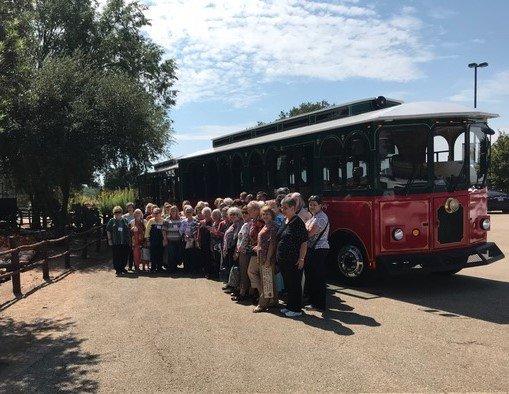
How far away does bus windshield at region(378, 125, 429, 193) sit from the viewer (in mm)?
8281

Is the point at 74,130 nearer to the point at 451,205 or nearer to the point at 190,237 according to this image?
the point at 190,237

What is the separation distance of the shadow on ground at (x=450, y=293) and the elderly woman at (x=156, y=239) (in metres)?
4.73

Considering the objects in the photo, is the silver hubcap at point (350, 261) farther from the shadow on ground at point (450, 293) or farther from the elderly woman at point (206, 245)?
the elderly woman at point (206, 245)

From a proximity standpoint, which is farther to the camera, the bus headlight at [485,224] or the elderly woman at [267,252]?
the bus headlight at [485,224]

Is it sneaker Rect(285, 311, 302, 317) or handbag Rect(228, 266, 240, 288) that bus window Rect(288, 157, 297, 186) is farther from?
sneaker Rect(285, 311, 302, 317)

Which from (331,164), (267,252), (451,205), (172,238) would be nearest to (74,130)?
(172,238)

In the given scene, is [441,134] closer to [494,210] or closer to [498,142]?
[494,210]

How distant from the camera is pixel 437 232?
27.4ft

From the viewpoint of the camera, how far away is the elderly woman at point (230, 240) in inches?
341

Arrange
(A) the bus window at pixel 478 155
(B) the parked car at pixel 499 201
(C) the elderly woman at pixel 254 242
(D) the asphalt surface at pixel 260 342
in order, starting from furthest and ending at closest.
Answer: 1. (B) the parked car at pixel 499 201
2. (A) the bus window at pixel 478 155
3. (C) the elderly woman at pixel 254 242
4. (D) the asphalt surface at pixel 260 342

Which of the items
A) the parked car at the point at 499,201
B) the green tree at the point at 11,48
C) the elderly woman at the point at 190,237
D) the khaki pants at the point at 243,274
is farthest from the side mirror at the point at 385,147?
the parked car at the point at 499,201

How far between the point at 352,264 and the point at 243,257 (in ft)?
6.72

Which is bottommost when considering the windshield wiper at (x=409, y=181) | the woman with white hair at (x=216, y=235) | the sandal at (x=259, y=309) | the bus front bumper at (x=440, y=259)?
the sandal at (x=259, y=309)

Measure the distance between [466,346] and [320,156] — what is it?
15.5ft
